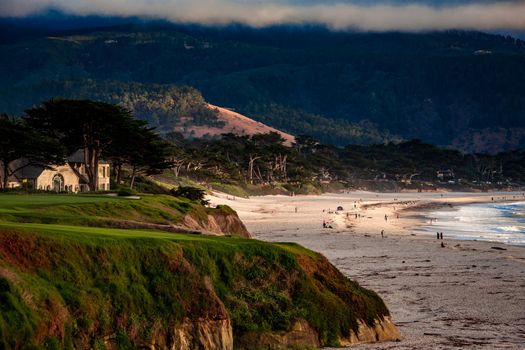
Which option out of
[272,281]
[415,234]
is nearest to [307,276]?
[272,281]

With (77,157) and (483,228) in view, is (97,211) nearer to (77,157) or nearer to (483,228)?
(77,157)

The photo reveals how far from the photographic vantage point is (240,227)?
42406mm

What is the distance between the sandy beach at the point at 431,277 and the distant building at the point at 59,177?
14475mm

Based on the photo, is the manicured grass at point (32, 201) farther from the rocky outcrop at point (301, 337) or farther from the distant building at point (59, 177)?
the distant building at point (59, 177)

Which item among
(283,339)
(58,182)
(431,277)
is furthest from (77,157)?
(283,339)

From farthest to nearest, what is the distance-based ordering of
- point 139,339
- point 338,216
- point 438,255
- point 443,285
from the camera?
→ point 338,216 → point 438,255 → point 443,285 → point 139,339

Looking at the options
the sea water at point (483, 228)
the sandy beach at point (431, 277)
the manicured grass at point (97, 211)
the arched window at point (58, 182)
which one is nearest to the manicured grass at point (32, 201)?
the manicured grass at point (97, 211)

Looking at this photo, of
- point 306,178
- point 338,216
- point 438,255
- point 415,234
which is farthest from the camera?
point 306,178

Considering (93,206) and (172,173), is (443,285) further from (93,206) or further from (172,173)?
(172,173)

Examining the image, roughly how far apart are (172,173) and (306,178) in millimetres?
56695

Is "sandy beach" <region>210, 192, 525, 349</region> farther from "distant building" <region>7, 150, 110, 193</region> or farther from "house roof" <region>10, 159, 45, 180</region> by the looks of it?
"house roof" <region>10, 159, 45, 180</region>

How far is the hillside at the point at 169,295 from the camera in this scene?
1577 cm

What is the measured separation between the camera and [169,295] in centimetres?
1816

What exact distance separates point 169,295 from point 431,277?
21.8 m
